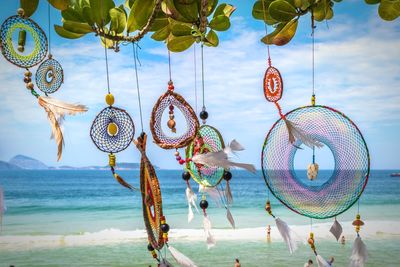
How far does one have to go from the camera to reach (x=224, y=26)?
3.78 feet

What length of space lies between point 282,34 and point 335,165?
32 cm

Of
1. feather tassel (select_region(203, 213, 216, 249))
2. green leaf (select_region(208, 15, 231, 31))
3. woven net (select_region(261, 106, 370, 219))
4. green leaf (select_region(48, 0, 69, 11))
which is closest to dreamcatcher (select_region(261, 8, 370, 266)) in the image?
woven net (select_region(261, 106, 370, 219))

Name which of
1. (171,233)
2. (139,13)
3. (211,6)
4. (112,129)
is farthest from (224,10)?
(171,233)

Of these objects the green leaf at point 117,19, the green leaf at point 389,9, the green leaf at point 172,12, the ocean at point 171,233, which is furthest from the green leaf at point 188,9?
the ocean at point 171,233

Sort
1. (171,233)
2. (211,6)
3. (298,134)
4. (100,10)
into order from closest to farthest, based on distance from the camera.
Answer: (100,10) < (298,134) < (211,6) < (171,233)

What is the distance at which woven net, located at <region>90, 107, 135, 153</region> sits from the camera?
3.53 ft

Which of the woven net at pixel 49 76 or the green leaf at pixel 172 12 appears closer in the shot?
the green leaf at pixel 172 12

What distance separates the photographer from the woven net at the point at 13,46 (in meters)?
1.16

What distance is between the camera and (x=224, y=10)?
1.22 meters

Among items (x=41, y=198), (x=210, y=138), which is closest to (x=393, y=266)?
(x=210, y=138)

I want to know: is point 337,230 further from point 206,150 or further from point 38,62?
point 38,62

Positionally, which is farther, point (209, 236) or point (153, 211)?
point (209, 236)

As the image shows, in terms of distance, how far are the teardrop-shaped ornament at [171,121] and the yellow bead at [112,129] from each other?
0.09 m

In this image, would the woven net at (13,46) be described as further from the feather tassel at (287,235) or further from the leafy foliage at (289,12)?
the feather tassel at (287,235)
